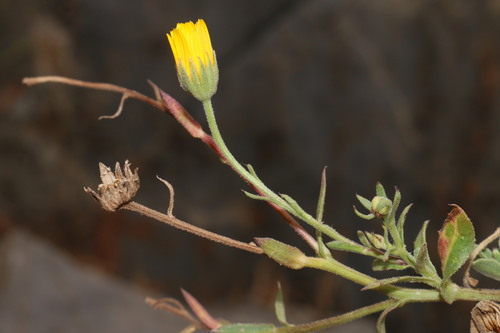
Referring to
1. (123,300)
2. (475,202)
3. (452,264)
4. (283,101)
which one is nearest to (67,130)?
(123,300)

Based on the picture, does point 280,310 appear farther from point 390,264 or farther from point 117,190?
point 117,190

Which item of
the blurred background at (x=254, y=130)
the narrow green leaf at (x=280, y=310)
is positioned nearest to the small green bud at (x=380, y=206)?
the narrow green leaf at (x=280, y=310)

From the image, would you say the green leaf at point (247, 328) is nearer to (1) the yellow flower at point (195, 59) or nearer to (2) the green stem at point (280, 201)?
(2) the green stem at point (280, 201)

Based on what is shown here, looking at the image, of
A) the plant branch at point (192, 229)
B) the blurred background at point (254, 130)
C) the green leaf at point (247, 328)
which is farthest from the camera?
the blurred background at point (254, 130)

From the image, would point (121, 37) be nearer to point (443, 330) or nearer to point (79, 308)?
point (79, 308)

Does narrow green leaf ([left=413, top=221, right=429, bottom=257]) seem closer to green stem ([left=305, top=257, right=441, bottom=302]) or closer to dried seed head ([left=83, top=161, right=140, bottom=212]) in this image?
green stem ([left=305, top=257, right=441, bottom=302])
